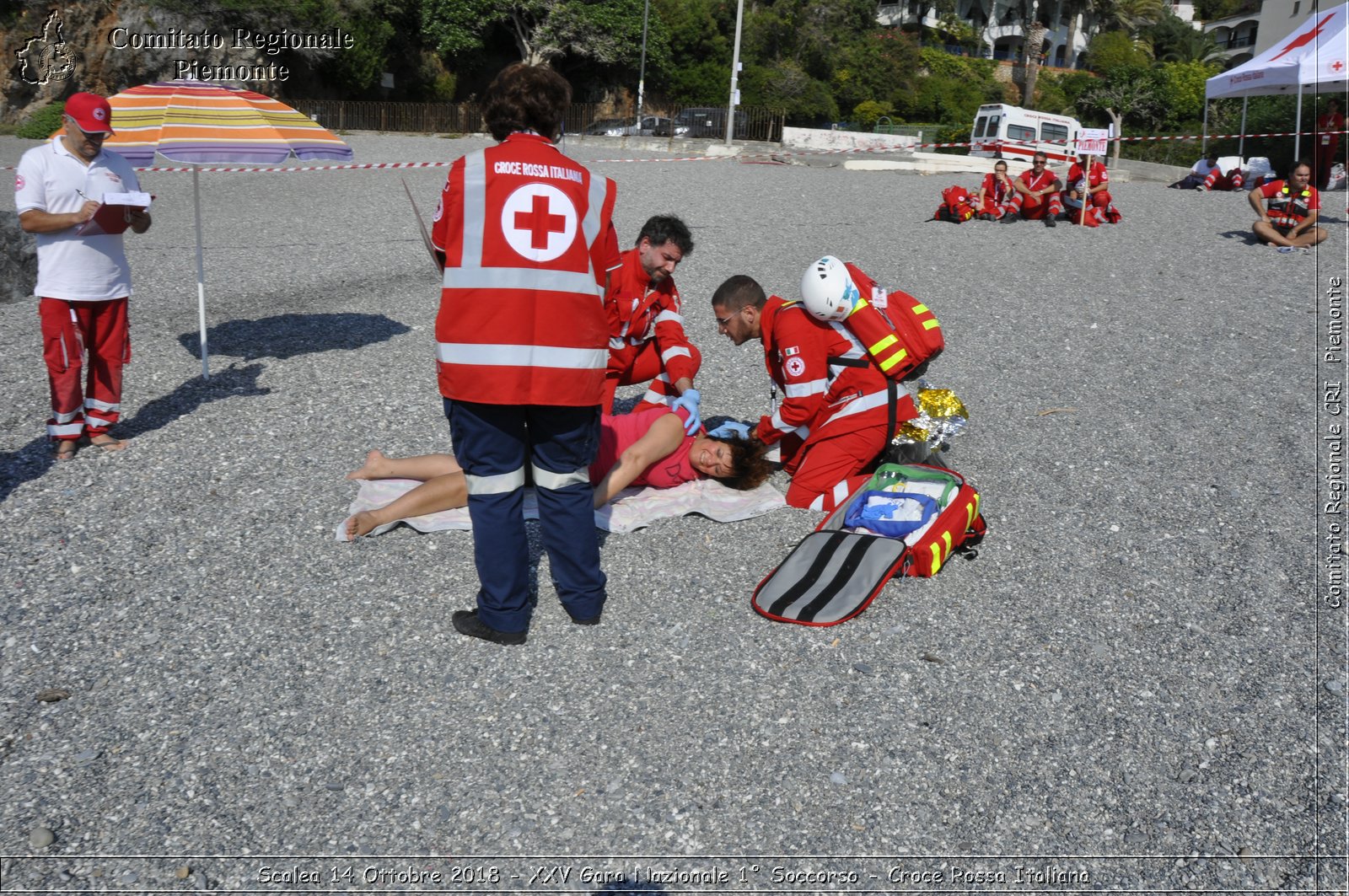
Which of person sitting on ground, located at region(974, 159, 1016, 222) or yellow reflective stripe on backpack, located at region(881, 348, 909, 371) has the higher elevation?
person sitting on ground, located at region(974, 159, 1016, 222)

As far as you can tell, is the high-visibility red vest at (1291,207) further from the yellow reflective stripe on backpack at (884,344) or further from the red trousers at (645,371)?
the red trousers at (645,371)

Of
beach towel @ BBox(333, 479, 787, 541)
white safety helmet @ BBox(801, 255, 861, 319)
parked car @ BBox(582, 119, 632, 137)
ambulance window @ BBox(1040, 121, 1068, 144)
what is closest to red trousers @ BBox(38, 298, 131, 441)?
beach towel @ BBox(333, 479, 787, 541)

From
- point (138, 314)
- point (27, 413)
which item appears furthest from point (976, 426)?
point (138, 314)

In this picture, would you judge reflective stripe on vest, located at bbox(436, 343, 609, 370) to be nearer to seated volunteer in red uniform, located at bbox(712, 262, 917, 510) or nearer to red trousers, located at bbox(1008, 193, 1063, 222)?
seated volunteer in red uniform, located at bbox(712, 262, 917, 510)

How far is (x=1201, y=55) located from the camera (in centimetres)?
5112

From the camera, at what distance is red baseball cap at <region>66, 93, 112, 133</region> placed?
4.99 m

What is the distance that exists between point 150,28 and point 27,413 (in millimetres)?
30660

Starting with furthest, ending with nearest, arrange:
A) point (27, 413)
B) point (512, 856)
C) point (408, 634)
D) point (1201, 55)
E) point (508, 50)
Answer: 1. point (1201, 55)
2. point (508, 50)
3. point (27, 413)
4. point (408, 634)
5. point (512, 856)

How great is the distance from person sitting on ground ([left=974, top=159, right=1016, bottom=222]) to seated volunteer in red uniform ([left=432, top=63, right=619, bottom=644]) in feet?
40.3

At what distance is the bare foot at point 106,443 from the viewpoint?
5.46m

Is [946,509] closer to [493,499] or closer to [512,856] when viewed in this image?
[493,499]

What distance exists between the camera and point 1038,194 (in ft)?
47.3

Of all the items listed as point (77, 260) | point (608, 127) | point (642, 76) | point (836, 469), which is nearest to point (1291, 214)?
point (836, 469)

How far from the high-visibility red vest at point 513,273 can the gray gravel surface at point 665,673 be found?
108 cm
